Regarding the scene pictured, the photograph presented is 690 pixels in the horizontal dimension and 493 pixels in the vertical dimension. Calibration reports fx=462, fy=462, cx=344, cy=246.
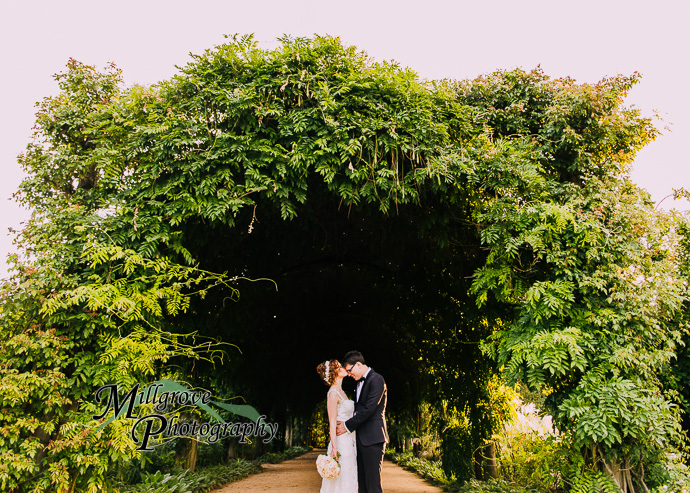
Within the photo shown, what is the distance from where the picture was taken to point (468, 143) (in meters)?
5.27

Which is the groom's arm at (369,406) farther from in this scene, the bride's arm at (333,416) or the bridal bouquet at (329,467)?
the bridal bouquet at (329,467)

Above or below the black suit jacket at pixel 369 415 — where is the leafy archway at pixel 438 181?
above

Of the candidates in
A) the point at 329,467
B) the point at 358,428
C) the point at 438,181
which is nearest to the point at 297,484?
the point at 329,467

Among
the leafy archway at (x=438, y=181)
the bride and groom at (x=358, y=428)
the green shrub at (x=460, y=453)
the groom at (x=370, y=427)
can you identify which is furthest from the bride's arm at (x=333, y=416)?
the green shrub at (x=460, y=453)

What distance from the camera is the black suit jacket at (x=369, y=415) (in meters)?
4.45

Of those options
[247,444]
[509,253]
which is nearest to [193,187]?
[509,253]

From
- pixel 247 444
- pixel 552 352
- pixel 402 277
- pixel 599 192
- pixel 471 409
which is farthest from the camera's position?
pixel 247 444

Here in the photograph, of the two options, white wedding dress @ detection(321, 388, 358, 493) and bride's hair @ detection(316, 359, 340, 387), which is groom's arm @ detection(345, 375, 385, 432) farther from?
bride's hair @ detection(316, 359, 340, 387)

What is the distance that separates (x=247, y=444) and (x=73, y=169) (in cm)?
1242

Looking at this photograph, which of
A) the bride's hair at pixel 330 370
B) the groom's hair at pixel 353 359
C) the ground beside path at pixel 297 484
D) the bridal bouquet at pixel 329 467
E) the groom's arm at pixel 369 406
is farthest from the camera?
the ground beside path at pixel 297 484

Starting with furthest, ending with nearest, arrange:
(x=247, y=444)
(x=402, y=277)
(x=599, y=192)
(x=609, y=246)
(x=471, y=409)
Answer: (x=247, y=444)
(x=402, y=277)
(x=471, y=409)
(x=599, y=192)
(x=609, y=246)

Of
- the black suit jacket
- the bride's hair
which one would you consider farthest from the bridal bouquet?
the bride's hair

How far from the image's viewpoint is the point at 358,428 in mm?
4555

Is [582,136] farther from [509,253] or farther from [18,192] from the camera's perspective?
[18,192]
